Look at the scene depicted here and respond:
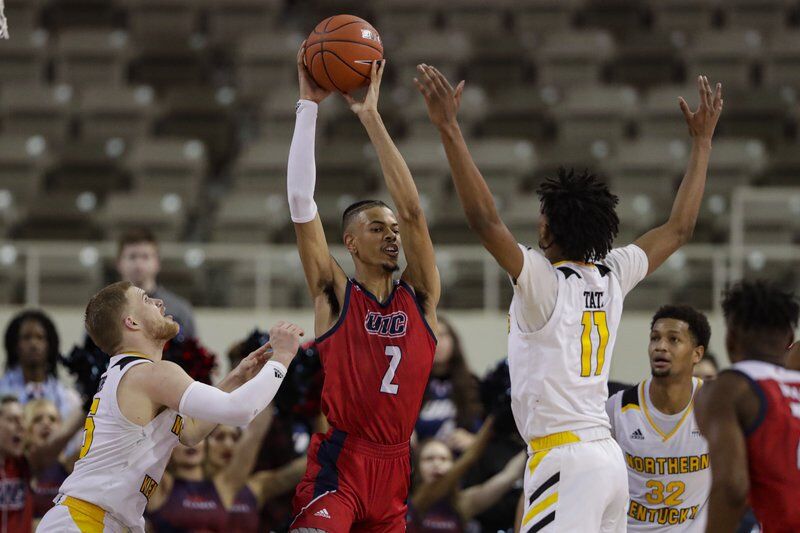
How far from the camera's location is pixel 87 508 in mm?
5367

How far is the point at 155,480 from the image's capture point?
553 cm

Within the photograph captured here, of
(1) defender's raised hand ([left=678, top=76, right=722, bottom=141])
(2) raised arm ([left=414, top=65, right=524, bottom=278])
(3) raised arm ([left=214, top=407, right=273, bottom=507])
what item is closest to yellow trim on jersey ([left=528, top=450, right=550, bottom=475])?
(2) raised arm ([left=414, top=65, right=524, bottom=278])

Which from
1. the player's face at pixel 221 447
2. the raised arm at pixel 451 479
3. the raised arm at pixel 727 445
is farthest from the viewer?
the player's face at pixel 221 447

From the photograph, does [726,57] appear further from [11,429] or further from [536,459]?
[536,459]

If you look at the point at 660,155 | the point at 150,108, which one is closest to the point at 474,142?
the point at 660,155

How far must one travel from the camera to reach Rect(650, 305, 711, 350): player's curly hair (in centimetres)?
643

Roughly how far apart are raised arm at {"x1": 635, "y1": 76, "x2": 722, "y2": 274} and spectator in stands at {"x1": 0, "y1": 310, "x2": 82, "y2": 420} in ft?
16.2

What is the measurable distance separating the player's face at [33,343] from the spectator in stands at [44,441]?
501 millimetres

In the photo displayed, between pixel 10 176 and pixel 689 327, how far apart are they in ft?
36.4

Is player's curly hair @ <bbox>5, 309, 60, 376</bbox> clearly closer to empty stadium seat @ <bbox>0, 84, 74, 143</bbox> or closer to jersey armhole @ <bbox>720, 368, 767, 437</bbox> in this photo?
jersey armhole @ <bbox>720, 368, 767, 437</bbox>

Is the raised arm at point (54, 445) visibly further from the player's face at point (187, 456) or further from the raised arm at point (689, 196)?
the raised arm at point (689, 196)

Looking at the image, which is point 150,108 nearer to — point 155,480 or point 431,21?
point 431,21

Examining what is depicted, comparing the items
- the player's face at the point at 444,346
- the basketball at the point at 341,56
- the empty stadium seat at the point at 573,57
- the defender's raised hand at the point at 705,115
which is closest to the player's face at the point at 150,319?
the basketball at the point at 341,56

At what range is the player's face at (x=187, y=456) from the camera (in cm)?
780
